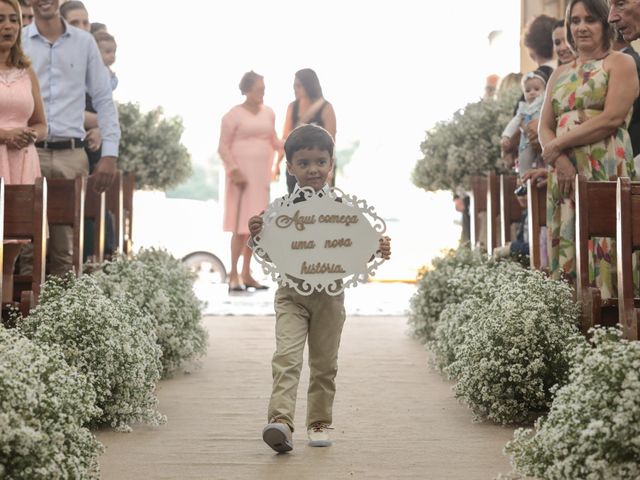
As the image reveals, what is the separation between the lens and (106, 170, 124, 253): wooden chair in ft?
35.0

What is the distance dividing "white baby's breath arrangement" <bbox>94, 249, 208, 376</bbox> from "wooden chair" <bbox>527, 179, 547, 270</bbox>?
2.22m

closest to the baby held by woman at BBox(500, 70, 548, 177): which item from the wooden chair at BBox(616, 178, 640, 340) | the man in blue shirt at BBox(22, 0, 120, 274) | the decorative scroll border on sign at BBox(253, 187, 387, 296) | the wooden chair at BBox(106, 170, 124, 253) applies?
the man in blue shirt at BBox(22, 0, 120, 274)

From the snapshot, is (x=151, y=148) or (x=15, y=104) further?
(x=151, y=148)

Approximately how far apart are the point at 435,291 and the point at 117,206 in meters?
2.71

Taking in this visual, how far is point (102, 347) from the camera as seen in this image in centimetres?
633

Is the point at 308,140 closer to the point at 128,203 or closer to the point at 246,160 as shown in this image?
the point at 128,203

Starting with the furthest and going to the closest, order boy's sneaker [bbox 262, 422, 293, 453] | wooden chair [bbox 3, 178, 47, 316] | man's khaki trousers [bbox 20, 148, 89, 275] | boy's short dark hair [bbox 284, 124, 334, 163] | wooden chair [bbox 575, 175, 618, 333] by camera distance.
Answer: man's khaki trousers [bbox 20, 148, 89, 275] → wooden chair [bbox 3, 178, 47, 316] → wooden chair [bbox 575, 175, 618, 333] → boy's short dark hair [bbox 284, 124, 334, 163] → boy's sneaker [bbox 262, 422, 293, 453]

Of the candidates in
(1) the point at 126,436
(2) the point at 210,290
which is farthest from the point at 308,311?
(2) the point at 210,290

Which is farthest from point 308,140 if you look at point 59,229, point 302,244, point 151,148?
point 151,148

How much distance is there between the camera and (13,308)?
6.65 m

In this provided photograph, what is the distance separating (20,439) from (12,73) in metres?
4.21

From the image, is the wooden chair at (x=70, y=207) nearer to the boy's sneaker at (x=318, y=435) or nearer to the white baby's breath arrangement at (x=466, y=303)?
the white baby's breath arrangement at (x=466, y=303)

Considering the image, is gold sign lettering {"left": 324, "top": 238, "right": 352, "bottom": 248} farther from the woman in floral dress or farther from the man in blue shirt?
the man in blue shirt

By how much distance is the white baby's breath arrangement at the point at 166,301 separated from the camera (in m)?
8.16
